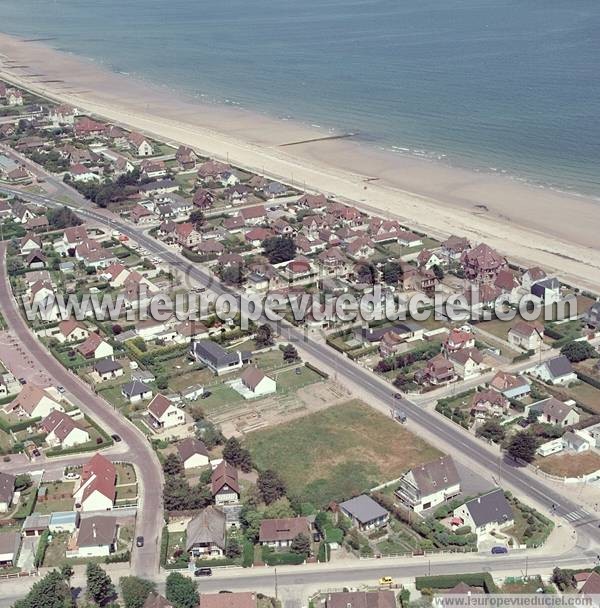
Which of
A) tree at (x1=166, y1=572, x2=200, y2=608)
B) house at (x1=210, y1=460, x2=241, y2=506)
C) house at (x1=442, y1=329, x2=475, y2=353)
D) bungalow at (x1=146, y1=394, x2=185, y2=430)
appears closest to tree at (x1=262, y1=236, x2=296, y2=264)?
house at (x1=442, y1=329, x2=475, y2=353)

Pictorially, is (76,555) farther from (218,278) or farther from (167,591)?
(218,278)

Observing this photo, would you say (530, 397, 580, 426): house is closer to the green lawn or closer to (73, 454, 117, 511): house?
the green lawn

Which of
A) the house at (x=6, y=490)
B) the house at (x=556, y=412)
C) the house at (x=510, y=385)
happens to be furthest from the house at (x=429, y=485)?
the house at (x=6, y=490)

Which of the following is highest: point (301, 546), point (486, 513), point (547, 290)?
point (486, 513)

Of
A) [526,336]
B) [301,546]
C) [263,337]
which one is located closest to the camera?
[301,546]

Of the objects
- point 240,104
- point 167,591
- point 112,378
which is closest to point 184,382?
point 112,378

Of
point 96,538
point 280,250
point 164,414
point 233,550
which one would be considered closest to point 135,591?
point 96,538

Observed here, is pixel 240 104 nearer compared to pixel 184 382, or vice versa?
pixel 184 382

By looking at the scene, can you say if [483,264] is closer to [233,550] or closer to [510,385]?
[510,385]

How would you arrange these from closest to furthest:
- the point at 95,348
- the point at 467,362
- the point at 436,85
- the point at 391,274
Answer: the point at 467,362 < the point at 95,348 < the point at 391,274 < the point at 436,85
